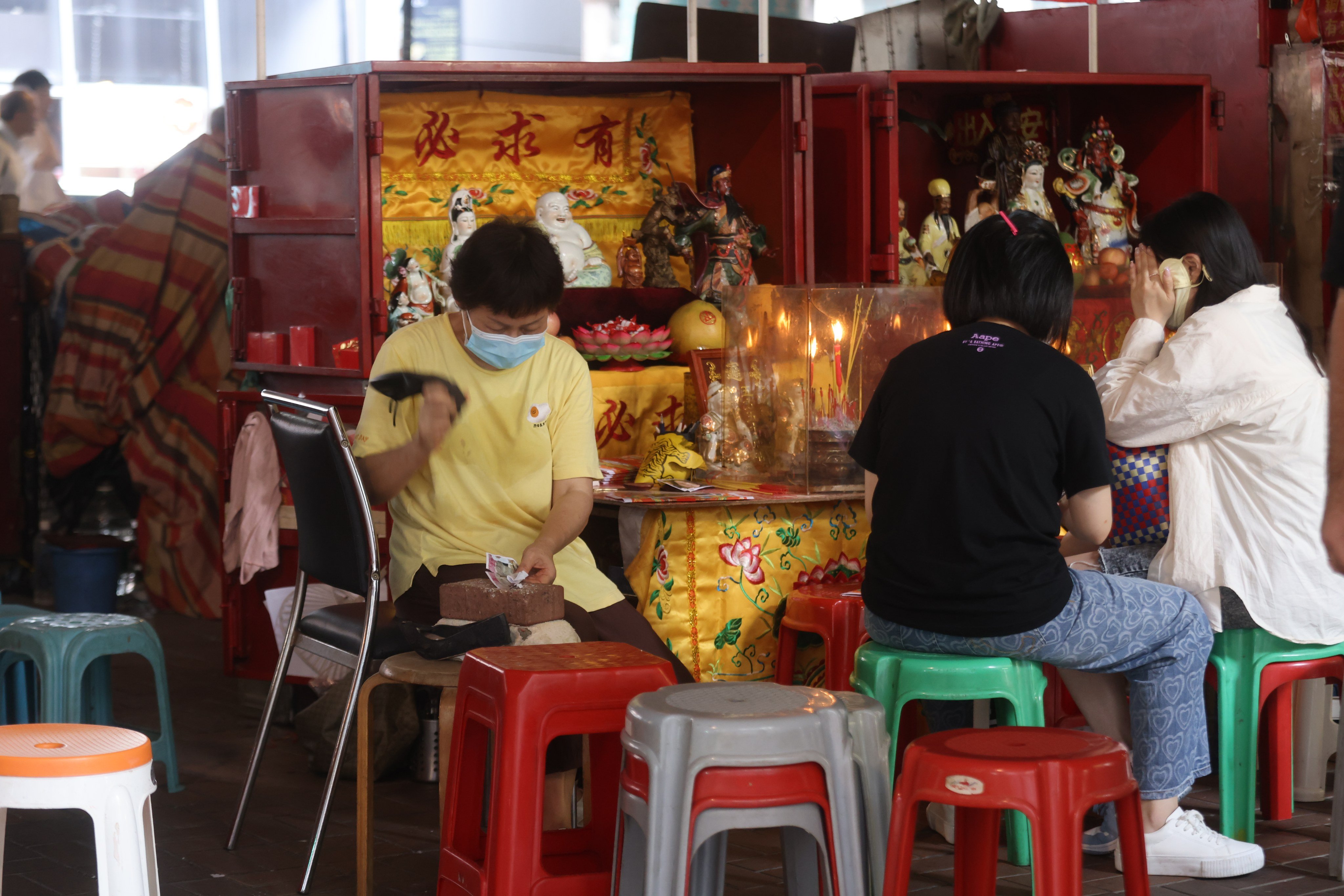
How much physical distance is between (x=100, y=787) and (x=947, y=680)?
1562 mm

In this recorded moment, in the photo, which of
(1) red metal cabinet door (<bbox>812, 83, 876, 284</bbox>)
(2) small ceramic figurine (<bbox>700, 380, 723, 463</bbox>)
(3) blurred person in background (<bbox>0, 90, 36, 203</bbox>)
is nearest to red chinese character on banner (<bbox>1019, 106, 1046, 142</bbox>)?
(1) red metal cabinet door (<bbox>812, 83, 876, 284</bbox>)

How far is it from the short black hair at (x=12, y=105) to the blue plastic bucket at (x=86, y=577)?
2.36 m

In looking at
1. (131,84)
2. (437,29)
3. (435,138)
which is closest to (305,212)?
(435,138)

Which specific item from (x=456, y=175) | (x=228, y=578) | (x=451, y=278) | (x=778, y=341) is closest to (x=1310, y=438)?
(x=778, y=341)

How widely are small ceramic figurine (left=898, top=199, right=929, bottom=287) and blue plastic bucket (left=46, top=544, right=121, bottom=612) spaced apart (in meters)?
3.51

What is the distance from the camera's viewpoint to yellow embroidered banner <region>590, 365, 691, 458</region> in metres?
4.51

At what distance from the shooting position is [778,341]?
409 centimetres

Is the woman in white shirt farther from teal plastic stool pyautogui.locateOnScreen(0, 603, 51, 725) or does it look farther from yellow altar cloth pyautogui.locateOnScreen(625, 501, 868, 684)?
teal plastic stool pyautogui.locateOnScreen(0, 603, 51, 725)

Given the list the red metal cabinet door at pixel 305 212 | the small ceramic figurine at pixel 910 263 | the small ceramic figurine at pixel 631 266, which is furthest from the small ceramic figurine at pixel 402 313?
the small ceramic figurine at pixel 910 263

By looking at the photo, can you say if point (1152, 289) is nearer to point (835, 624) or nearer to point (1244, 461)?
point (1244, 461)

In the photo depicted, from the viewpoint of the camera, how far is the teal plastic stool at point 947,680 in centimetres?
290

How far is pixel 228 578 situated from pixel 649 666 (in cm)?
251

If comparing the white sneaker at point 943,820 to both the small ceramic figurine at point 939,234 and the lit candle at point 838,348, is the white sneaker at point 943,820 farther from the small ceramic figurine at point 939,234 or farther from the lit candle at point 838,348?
the small ceramic figurine at point 939,234

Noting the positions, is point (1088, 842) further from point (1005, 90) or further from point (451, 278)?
point (1005, 90)
